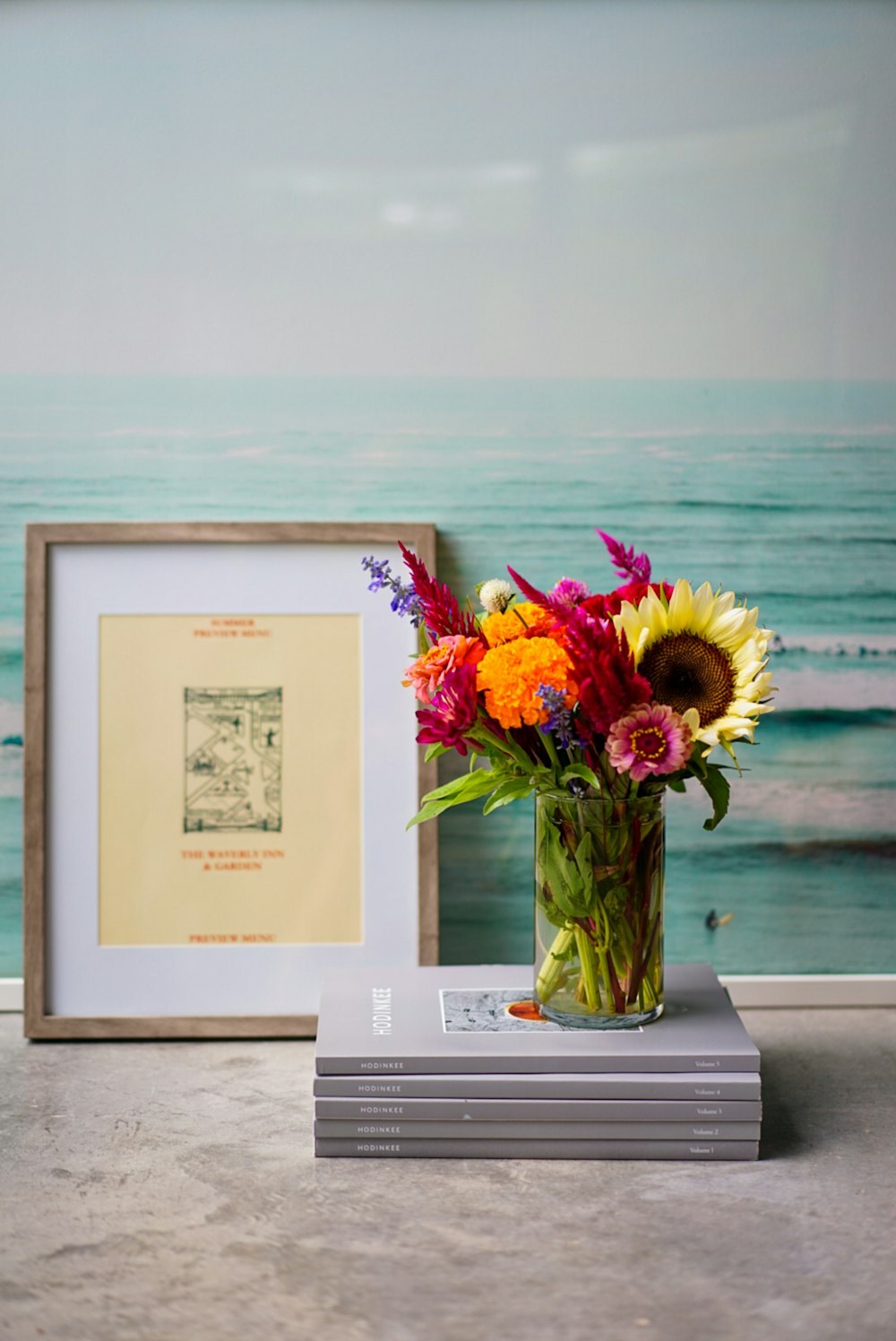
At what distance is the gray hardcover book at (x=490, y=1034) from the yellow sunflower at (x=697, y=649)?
0.71 ft

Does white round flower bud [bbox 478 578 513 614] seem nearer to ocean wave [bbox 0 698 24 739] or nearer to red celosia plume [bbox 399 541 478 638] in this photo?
red celosia plume [bbox 399 541 478 638]

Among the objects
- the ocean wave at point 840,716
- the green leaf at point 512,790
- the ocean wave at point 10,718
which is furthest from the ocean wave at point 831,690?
the ocean wave at point 10,718

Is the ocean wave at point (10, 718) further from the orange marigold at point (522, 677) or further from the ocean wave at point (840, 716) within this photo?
the ocean wave at point (840, 716)

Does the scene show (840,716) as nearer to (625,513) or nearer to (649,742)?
(625,513)

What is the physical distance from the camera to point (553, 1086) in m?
0.82

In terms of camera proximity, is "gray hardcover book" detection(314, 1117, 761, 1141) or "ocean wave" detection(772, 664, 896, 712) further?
"ocean wave" detection(772, 664, 896, 712)

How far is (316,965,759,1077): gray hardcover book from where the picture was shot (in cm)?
83

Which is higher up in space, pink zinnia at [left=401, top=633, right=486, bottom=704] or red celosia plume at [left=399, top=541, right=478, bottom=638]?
red celosia plume at [left=399, top=541, right=478, bottom=638]

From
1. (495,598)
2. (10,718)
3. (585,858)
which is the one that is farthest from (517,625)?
(10,718)

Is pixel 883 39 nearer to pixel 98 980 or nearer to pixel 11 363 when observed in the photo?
pixel 11 363

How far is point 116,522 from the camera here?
109 centimetres

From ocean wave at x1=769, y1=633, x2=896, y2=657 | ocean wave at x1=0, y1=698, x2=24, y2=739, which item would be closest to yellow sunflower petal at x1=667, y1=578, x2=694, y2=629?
ocean wave at x1=769, y1=633, x2=896, y2=657

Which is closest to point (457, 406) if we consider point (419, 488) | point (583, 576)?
point (419, 488)

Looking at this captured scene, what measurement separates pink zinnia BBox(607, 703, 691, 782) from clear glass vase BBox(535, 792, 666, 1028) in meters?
0.06
